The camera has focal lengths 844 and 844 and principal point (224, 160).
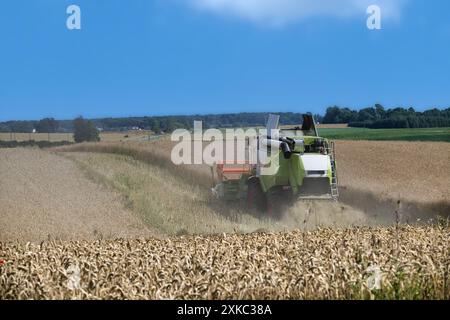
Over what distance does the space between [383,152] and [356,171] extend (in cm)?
623

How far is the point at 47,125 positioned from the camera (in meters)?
43.9

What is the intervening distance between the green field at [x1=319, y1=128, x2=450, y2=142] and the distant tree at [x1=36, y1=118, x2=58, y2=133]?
17862mm

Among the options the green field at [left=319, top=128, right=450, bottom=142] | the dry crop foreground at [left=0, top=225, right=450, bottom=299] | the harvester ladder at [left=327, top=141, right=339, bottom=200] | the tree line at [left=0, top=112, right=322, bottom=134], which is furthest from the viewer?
the green field at [left=319, top=128, right=450, bottom=142]

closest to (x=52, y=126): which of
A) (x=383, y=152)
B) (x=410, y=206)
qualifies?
(x=383, y=152)

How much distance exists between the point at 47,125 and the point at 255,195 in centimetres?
2392

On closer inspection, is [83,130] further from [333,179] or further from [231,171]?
[333,179]

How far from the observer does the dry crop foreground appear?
8.77 metres

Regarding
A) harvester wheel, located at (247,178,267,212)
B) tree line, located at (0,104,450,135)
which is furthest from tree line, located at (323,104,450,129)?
harvester wheel, located at (247,178,267,212)

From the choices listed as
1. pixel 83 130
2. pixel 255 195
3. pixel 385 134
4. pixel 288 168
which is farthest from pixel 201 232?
pixel 385 134

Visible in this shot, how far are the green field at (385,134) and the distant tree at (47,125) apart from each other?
58.6 feet

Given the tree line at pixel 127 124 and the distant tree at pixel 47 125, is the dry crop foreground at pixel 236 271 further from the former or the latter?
the distant tree at pixel 47 125

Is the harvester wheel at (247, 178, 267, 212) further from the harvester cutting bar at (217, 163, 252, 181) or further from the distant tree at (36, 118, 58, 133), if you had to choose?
the distant tree at (36, 118, 58, 133)

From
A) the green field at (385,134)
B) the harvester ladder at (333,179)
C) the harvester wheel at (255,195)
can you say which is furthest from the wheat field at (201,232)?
the green field at (385,134)

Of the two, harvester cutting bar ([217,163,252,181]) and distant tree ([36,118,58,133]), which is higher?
distant tree ([36,118,58,133])
